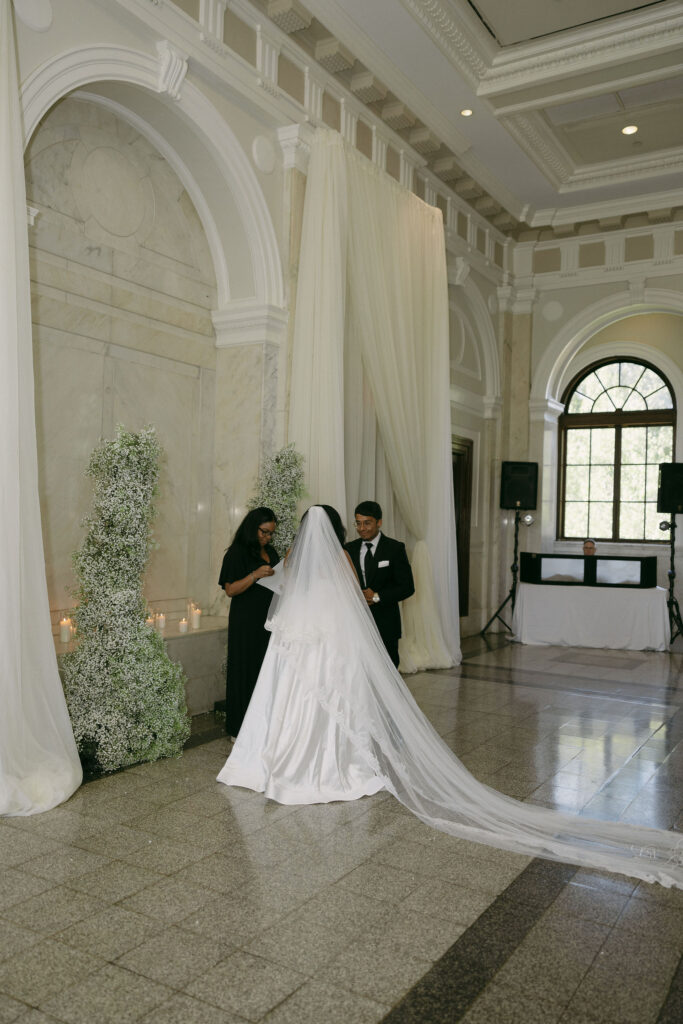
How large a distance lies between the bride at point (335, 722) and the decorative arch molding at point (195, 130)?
3.06m

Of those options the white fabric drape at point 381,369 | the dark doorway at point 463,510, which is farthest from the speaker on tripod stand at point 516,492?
the white fabric drape at point 381,369

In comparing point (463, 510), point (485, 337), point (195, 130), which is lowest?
point (463, 510)

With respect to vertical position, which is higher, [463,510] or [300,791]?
[463,510]

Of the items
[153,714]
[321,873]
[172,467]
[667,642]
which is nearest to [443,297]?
[172,467]

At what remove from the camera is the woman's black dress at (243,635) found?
18.5 feet

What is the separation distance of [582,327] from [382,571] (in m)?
7.00

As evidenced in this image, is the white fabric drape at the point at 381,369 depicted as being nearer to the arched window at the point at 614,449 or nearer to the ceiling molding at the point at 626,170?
the ceiling molding at the point at 626,170

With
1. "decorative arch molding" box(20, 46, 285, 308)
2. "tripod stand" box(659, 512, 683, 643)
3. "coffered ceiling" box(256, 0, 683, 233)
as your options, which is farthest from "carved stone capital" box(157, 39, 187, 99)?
"tripod stand" box(659, 512, 683, 643)

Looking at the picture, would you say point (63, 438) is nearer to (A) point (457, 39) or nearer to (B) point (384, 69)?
(B) point (384, 69)

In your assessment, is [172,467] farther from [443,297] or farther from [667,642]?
[667,642]

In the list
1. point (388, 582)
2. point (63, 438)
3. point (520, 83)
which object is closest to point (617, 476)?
point (520, 83)

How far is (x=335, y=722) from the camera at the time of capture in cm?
456

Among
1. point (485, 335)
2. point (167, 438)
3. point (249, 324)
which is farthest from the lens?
point (485, 335)

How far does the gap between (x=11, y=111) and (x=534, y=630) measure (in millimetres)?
8352
